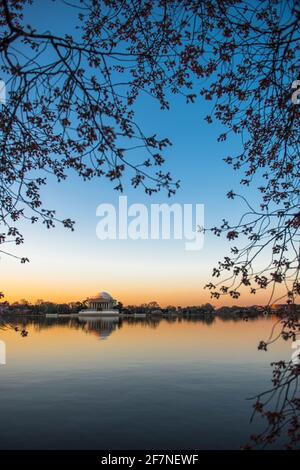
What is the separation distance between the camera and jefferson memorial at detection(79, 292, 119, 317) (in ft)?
524

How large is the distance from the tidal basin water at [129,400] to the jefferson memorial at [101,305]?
11885 centimetres

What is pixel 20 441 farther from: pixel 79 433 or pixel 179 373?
pixel 179 373

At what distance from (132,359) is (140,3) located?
36.1 m

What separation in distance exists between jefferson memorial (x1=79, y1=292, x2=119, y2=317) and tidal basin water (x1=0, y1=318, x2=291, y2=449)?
11885 cm

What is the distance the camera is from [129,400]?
22391mm

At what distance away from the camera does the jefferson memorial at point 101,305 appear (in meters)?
160

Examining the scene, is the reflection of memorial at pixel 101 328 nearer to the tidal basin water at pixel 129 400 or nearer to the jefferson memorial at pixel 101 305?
the tidal basin water at pixel 129 400
